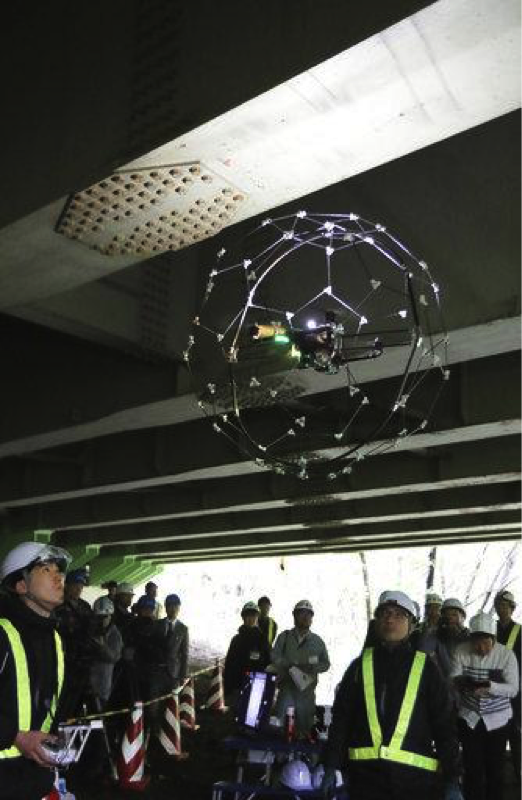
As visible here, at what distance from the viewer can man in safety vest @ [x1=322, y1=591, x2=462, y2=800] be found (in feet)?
16.0

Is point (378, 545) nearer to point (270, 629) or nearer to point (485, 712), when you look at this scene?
point (270, 629)

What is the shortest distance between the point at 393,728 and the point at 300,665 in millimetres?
5007

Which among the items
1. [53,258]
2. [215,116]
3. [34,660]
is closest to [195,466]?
[53,258]

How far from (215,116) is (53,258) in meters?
1.82

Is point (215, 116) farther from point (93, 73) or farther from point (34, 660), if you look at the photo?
point (34, 660)

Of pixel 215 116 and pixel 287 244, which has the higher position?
pixel 287 244

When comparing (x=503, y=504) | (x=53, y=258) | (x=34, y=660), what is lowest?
(x=34, y=660)

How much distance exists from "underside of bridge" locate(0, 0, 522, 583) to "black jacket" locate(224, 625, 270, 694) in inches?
131

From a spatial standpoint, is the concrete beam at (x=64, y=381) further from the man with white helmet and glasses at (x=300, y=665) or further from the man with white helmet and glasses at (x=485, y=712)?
the man with white helmet and glasses at (x=485, y=712)

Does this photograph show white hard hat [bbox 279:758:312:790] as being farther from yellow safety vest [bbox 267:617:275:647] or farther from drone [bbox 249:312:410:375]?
yellow safety vest [bbox 267:617:275:647]

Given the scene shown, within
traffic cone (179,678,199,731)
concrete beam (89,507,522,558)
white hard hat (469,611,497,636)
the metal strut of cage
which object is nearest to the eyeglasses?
the metal strut of cage

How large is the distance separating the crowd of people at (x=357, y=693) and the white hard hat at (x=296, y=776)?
1.38 m

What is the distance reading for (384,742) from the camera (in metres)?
4.93

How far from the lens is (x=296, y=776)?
282 inches
